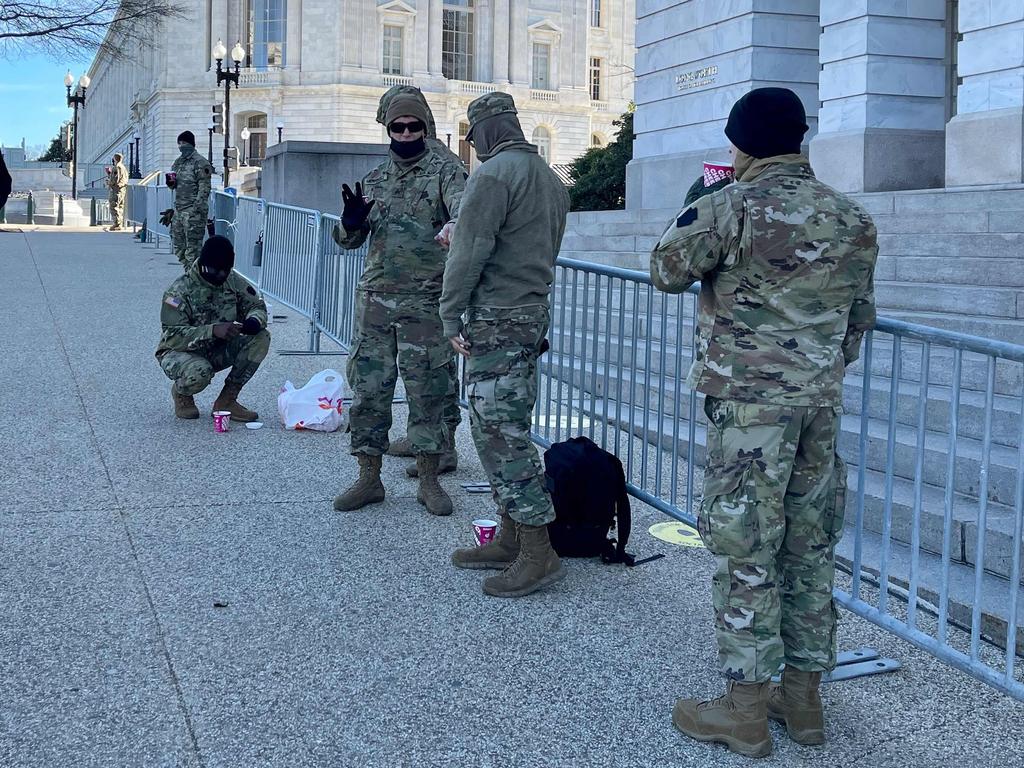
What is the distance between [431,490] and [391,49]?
219 ft

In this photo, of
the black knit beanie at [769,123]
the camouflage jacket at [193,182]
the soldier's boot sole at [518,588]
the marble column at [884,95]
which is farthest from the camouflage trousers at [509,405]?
the camouflage jacket at [193,182]

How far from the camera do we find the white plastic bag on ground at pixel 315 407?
7.82 meters

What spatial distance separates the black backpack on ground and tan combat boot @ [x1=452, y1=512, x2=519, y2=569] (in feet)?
0.75

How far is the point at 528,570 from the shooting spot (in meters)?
4.71

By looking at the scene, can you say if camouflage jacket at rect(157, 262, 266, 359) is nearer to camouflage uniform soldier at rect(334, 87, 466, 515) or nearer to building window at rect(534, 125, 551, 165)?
camouflage uniform soldier at rect(334, 87, 466, 515)

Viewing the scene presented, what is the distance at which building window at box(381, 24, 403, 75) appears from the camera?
68.9 metres

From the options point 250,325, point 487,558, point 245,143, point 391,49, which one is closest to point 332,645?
point 487,558

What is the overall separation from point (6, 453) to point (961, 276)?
21.3 ft

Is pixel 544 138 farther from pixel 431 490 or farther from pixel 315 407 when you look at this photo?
pixel 431 490

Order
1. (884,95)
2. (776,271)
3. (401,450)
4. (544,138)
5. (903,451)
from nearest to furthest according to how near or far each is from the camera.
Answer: (776,271)
(903,451)
(401,450)
(884,95)
(544,138)

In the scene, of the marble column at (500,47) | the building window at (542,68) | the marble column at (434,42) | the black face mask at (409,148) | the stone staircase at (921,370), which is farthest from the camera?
the building window at (542,68)

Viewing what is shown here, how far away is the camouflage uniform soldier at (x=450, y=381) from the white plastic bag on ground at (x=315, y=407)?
0.71m

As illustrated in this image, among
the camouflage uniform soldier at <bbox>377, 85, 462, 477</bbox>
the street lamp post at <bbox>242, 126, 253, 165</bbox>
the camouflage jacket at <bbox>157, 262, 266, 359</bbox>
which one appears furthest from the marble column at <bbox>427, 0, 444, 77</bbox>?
the camouflage uniform soldier at <bbox>377, 85, 462, 477</bbox>

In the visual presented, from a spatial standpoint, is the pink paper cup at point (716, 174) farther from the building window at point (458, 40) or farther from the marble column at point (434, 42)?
the building window at point (458, 40)
